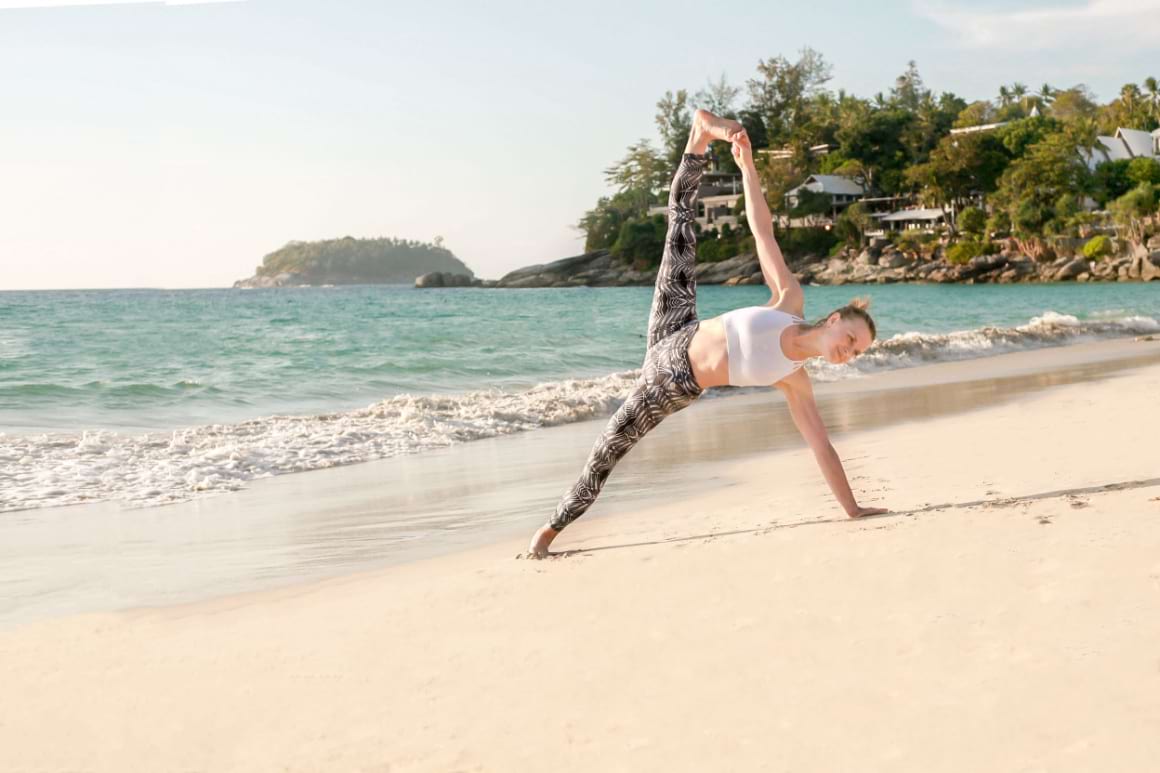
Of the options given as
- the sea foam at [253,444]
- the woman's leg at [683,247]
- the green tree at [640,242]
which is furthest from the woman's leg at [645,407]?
the green tree at [640,242]

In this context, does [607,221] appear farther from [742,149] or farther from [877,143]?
[742,149]

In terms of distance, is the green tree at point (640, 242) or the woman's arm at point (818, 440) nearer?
the woman's arm at point (818, 440)

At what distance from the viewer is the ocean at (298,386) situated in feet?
29.6

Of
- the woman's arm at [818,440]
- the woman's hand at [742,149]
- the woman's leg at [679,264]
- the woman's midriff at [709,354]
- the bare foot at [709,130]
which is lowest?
the woman's arm at [818,440]

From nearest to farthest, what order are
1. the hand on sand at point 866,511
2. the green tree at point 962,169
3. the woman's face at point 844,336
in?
the woman's face at point 844,336 → the hand on sand at point 866,511 → the green tree at point 962,169

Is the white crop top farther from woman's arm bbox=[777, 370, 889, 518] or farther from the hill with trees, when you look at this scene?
the hill with trees

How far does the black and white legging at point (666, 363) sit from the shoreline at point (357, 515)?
91 centimetres

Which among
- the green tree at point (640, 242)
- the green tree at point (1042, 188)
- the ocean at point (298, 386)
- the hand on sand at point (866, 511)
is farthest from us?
the green tree at point (640, 242)

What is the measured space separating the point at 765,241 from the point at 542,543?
5.82 ft

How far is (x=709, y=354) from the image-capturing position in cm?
473

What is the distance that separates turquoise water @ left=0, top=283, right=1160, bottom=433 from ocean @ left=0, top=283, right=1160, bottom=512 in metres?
0.07

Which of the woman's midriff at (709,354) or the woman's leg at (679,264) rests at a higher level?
the woman's leg at (679,264)

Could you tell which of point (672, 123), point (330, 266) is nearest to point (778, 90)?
point (672, 123)

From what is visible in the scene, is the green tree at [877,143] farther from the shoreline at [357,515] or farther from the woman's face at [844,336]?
the woman's face at [844,336]
